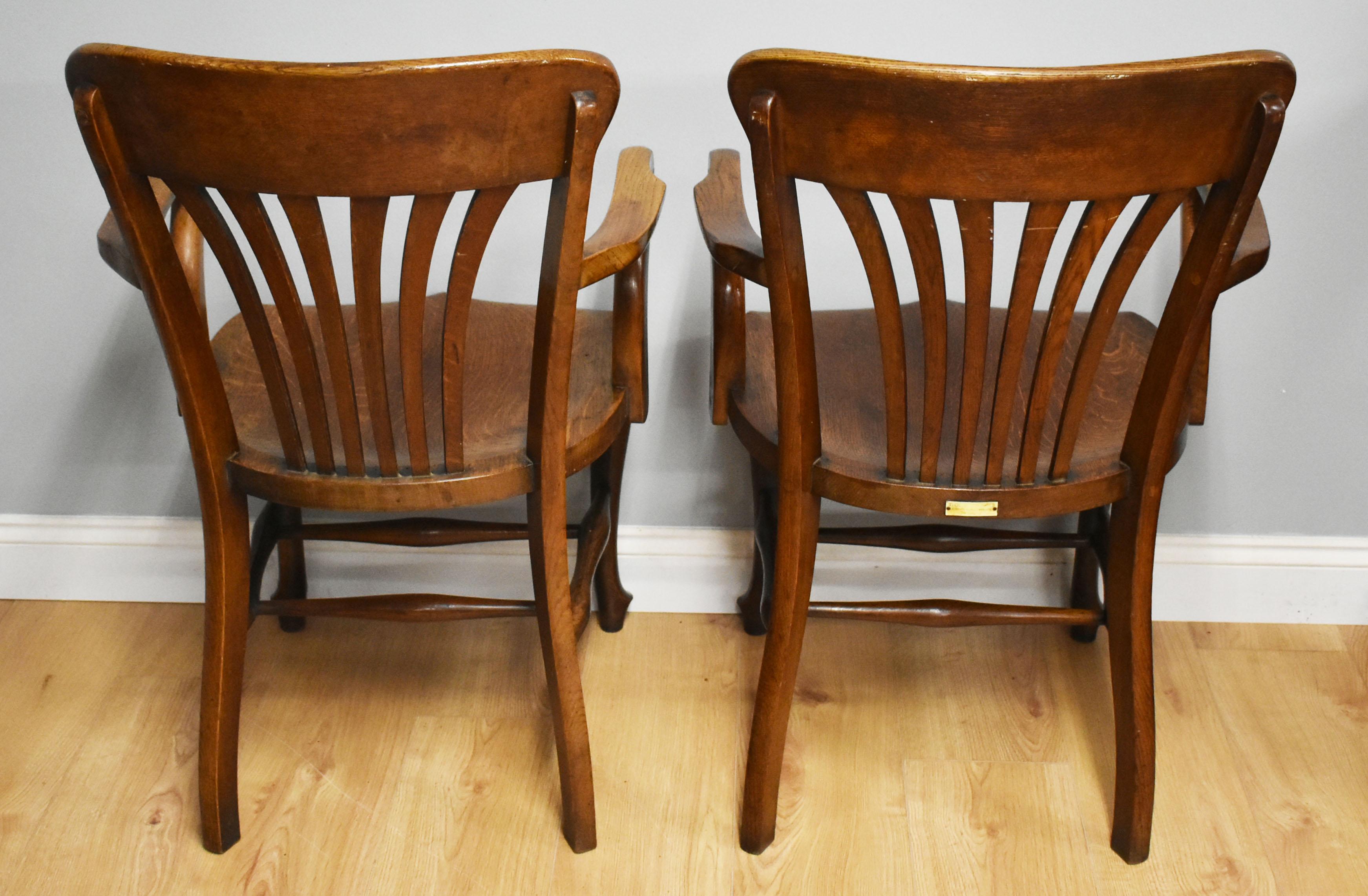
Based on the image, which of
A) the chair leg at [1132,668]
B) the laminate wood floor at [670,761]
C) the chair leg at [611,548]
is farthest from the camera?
the chair leg at [611,548]

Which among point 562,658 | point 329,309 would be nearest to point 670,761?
point 562,658

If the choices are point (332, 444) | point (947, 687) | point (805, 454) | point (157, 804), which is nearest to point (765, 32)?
point (805, 454)

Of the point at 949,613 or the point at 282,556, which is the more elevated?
the point at 949,613

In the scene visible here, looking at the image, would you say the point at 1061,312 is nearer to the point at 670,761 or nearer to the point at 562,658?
the point at 562,658

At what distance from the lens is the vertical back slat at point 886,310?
1069 mm

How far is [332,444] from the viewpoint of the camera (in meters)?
1.26

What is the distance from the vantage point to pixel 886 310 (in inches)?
43.9

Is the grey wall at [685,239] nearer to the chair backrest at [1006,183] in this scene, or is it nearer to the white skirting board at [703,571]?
the white skirting board at [703,571]

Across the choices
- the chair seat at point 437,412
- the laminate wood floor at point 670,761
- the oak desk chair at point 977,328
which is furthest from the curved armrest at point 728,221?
the laminate wood floor at point 670,761

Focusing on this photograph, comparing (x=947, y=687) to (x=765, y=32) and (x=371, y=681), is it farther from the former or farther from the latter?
(x=765, y=32)

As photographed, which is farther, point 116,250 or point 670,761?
point 670,761

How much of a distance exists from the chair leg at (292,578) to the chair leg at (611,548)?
430 mm

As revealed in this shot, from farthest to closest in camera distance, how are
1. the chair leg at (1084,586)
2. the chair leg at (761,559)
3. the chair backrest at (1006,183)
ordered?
the chair leg at (1084,586) < the chair leg at (761,559) < the chair backrest at (1006,183)

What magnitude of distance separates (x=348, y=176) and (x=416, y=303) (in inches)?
5.3
